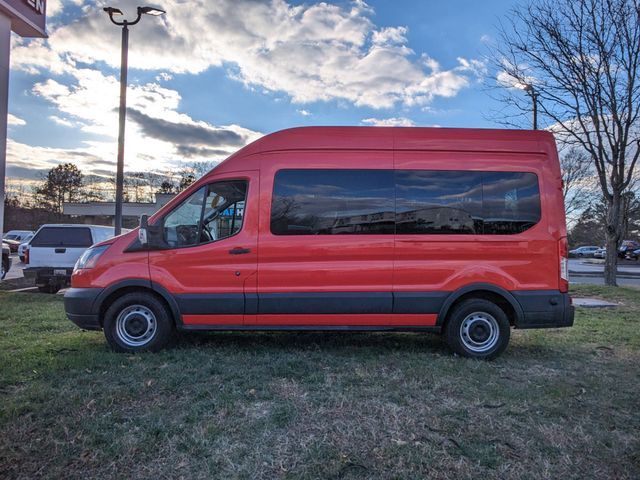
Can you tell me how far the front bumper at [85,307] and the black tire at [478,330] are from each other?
407 cm

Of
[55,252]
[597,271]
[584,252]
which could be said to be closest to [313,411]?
[55,252]

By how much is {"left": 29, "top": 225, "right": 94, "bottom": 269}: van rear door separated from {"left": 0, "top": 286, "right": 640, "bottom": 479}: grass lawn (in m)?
5.94

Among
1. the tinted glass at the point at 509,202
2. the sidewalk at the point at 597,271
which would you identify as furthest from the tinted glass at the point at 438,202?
the sidewalk at the point at 597,271

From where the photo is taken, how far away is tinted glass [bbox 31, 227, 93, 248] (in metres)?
11.4

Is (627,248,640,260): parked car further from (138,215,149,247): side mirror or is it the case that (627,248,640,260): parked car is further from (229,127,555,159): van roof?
(138,215,149,247): side mirror

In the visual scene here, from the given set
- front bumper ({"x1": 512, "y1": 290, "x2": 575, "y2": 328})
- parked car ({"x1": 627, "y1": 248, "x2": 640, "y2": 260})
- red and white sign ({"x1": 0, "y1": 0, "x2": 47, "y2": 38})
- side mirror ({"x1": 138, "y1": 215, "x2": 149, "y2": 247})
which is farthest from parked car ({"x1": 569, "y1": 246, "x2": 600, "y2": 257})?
side mirror ({"x1": 138, "y1": 215, "x2": 149, "y2": 247})

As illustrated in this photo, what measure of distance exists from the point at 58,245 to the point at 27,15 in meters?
5.73

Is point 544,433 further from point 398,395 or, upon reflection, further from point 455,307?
point 455,307

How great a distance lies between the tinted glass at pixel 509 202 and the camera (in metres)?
5.33

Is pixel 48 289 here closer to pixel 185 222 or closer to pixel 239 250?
pixel 185 222

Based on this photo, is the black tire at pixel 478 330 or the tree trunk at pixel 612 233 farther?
the tree trunk at pixel 612 233

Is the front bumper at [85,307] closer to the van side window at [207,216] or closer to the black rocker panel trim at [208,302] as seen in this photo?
the black rocker panel trim at [208,302]

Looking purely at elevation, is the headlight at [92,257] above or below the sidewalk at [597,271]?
above

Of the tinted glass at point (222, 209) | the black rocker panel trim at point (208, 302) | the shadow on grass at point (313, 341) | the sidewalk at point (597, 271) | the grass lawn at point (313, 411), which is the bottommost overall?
the grass lawn at point (313, 411)
